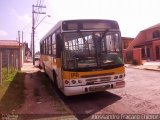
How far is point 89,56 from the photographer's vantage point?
32.3 feet

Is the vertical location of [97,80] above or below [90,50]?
below

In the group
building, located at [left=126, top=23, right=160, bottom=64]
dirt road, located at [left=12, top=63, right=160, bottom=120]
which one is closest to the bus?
dirt road, located at [left=12, top=63, right=160, bottom=120]

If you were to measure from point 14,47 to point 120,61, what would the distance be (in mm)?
27872

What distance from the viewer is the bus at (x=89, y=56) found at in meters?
9.68

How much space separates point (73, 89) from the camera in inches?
381

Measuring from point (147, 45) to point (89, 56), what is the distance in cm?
3469

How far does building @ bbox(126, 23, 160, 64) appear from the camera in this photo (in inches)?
1383

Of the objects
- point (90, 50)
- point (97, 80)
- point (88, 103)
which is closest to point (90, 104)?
point (88, 103)

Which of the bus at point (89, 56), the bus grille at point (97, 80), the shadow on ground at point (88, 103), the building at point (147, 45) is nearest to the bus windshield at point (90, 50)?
the bus at point (89, 56)

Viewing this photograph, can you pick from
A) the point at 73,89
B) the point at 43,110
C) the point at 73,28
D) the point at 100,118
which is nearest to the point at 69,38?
the point at 73,28

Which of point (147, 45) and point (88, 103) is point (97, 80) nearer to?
point (88, 103)

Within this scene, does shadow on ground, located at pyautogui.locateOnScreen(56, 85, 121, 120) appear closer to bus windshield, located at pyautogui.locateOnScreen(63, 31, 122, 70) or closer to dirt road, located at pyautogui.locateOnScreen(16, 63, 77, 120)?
dirt road, located at pyautogui.locateOnScreen(16, 63, 77, 120)

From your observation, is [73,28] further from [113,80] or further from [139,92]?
[139,92]

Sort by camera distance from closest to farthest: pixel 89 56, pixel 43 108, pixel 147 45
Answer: pixel 43 108, pixel 89 56, pixel 147 45
